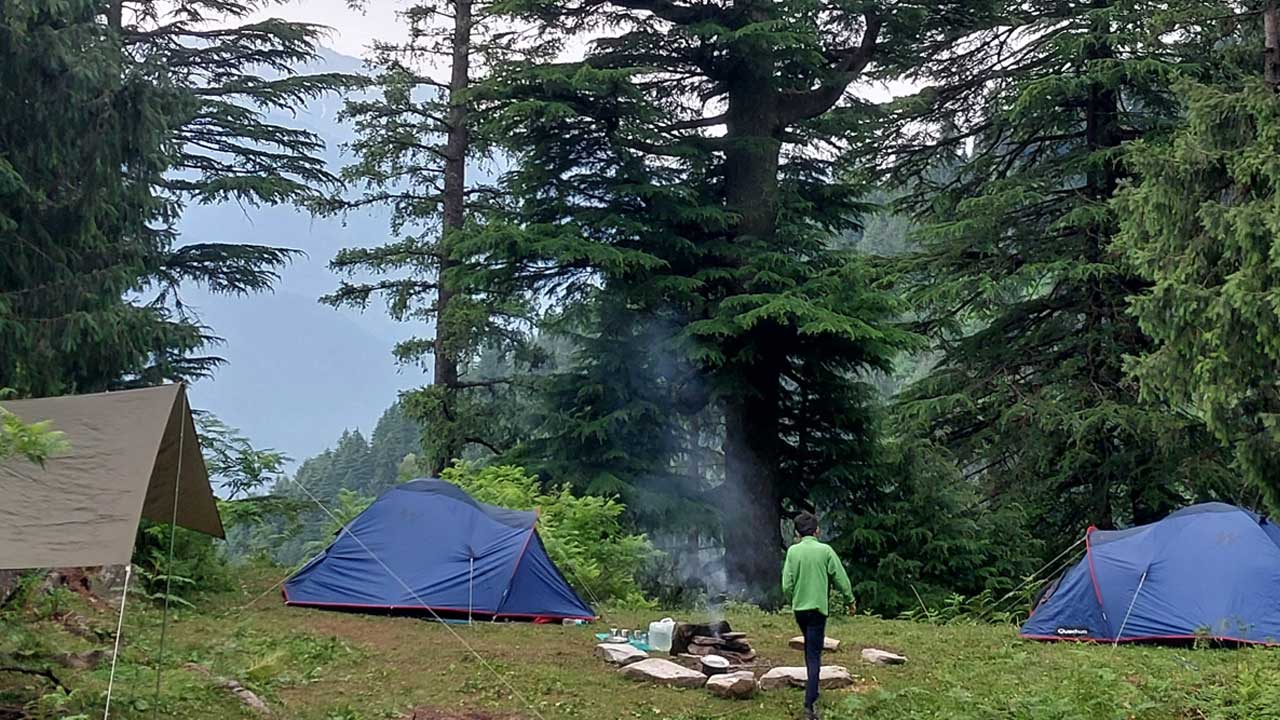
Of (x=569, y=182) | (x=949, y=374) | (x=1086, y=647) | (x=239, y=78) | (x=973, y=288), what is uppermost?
(x=239, y=78)

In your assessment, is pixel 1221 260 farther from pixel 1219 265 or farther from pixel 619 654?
pixel 619 654

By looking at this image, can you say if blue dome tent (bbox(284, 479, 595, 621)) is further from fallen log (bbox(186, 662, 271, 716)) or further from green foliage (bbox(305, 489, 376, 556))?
fallen log (bbox(186, 662, 271, 716))

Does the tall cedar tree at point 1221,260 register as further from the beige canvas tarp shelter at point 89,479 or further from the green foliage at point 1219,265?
the beige canvas tarp shelter at point 89,479

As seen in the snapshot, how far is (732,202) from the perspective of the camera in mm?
15445

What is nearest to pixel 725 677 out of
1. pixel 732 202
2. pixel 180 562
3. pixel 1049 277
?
pixel 180 562

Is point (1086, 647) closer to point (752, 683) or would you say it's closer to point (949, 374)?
point (752, 683)

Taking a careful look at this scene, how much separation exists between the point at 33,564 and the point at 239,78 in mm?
13230

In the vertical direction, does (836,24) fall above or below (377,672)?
above

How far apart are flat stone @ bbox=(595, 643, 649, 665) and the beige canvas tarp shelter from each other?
3.72 meters

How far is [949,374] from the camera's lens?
16062 millimetres

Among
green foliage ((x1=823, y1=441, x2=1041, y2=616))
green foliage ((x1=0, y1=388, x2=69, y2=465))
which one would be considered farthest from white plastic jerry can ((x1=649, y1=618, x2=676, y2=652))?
green foliage ((x1=823, y1=441, x2=1041, y2=616))

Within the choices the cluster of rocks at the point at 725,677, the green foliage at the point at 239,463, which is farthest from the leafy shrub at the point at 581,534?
the cluster of rocks at the point at 725,677

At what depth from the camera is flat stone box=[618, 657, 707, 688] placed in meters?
7.26

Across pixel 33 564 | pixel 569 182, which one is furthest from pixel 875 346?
pixel 33 564
